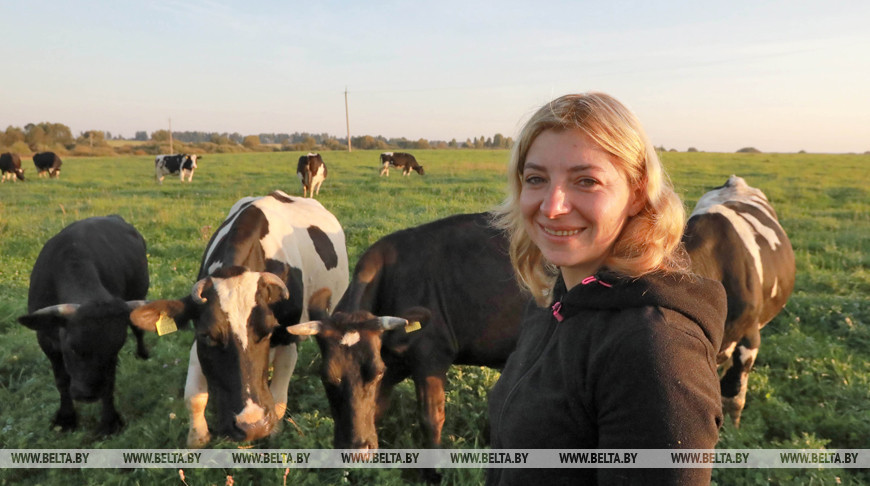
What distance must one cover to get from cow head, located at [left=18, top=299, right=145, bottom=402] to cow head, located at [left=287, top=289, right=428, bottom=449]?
6.71 feet

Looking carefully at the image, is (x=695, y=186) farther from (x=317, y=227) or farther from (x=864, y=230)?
(x=317, y=227)

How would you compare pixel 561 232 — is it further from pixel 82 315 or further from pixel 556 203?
pixel 82 315

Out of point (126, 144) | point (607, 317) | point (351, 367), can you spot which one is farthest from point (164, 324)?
point (126, 144)

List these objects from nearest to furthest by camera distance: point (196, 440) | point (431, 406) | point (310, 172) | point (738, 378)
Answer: point (431, 406) → point (196, 440) → point (738, 378) → point (310, 172)

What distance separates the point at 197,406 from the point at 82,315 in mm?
1221

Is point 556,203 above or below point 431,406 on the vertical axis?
above

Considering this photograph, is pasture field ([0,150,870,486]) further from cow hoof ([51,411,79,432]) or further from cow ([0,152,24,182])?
cow ([0,152,24,182])

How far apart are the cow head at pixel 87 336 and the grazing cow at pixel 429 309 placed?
6.26 feet

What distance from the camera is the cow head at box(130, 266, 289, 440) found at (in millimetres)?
3662

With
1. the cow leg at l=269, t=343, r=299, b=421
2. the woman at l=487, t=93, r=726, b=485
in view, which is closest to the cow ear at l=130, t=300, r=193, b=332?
the cow leg at l=269, t=343, r=299, b=421

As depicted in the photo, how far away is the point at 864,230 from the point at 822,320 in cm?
772

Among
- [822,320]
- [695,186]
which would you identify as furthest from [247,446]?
[695,186]

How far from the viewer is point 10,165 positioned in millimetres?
28297

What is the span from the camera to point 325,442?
4.12m
